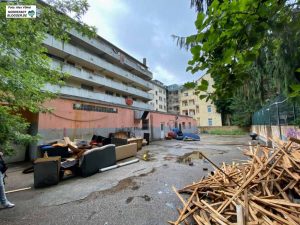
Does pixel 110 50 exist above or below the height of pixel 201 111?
above

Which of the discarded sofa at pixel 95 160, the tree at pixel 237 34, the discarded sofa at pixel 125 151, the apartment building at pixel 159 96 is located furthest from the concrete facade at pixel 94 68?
the tree at pixel 237 34

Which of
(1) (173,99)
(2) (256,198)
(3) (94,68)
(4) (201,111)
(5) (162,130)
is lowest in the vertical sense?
(2) (256,198)

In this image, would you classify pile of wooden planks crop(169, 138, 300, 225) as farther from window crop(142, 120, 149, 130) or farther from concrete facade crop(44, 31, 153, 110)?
window crop(142, 120, 149, 130)

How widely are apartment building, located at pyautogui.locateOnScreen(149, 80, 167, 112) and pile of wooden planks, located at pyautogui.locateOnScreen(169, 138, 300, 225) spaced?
48.1 meters

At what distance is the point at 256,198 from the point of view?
10.5 ft

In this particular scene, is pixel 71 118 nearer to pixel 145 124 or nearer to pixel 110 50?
pixel 145 124

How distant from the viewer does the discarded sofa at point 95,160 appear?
669 centimetres

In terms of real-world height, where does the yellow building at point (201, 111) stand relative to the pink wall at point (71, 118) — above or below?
above

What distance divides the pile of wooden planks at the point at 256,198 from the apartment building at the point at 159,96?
48.1 m

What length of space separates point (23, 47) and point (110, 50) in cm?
2550

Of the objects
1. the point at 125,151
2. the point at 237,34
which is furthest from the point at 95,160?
the point at 237,34

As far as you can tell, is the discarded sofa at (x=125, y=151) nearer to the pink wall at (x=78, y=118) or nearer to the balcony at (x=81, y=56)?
the pink wall at (x=78, y=118)

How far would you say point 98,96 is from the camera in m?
24.0

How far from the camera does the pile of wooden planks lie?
9.39 feet
